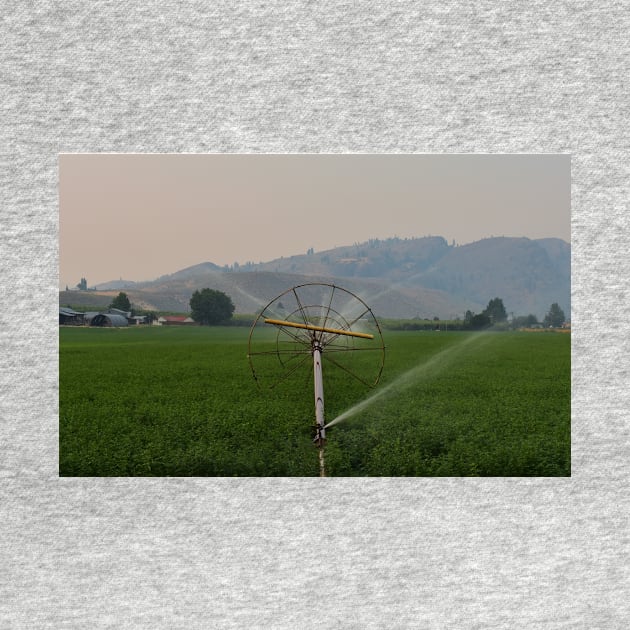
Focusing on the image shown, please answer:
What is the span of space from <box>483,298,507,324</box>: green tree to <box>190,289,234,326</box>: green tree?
1.28 m

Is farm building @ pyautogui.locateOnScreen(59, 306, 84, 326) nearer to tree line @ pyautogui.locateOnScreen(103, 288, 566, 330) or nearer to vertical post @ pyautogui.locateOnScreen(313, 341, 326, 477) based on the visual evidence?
tree line @ pyautogui.locateOnScreen(103, 288, 566, 330)

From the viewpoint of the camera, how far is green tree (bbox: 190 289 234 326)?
3.29 m

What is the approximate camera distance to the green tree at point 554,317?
3266mm

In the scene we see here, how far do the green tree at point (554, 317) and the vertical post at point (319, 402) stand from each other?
3.71 ft

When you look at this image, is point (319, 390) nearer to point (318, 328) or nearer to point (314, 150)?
point (318, 328)

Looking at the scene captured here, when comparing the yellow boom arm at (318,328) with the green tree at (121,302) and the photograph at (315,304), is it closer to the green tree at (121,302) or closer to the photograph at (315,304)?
the photograph at (315,304)

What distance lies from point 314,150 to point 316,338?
0.93 metres

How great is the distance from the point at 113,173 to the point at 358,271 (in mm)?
1312

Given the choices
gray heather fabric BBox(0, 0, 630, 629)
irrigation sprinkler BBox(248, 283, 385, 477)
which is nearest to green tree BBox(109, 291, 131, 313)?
gray heather fabric BBox(0, 0, 630, 629)

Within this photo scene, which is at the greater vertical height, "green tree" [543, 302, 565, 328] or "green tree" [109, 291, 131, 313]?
"green tree" [109, 291, 131, 313]

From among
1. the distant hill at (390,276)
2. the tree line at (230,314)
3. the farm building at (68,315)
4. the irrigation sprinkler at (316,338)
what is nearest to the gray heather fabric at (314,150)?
the farm building at (68,315)

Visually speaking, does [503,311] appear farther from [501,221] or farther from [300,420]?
[300,420]

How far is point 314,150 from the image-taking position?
10.8 feet

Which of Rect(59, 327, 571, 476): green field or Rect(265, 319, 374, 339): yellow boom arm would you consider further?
Rect(265, 319, 374, 339): yellow boom arm
